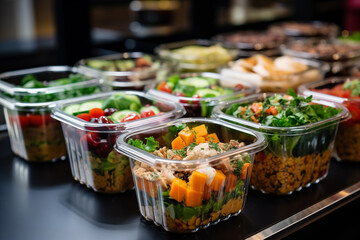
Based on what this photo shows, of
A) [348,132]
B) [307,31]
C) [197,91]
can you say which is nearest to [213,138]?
[197,91]

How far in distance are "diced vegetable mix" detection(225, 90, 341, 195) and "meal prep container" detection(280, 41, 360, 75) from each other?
1.06 meters

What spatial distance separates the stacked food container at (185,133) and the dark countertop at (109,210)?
3 centimetres

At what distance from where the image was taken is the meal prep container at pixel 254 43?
2.82 m

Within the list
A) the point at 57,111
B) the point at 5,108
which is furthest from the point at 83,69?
the point at 57,111

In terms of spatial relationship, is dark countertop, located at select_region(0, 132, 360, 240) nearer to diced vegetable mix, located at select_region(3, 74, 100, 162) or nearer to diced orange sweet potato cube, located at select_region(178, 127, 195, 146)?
diced vegetable mix, located at select_region(3, 74, 100, 162)

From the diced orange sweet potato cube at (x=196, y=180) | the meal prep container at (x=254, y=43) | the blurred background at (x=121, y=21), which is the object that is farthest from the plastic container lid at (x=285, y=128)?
the blurred background at (x=121, y=21)

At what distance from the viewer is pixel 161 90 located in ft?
6.22

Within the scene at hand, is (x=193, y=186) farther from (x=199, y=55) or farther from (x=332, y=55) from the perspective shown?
(x=332, y=55)

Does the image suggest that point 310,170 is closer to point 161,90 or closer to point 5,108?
point 161,90

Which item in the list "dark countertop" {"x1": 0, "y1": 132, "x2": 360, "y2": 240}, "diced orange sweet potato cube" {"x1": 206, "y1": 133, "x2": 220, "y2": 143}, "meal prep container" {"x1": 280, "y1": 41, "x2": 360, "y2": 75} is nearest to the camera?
"dark countertop" {"x1": 0, "y1": 132, "x2": 360, "y2": 240}

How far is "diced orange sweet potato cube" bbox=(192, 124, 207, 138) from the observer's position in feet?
4.70

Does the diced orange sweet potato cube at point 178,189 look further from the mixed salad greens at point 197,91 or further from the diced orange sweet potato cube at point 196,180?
the mixed salad greens at point 197,91

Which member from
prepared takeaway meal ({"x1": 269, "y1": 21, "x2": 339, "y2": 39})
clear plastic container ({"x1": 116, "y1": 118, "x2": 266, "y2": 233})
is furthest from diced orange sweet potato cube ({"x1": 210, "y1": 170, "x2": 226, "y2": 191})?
prepared takeaway meal ({"x1": 269, "y1": 21, "x2": 339, "y2": 39})

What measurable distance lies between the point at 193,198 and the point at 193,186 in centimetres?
3
